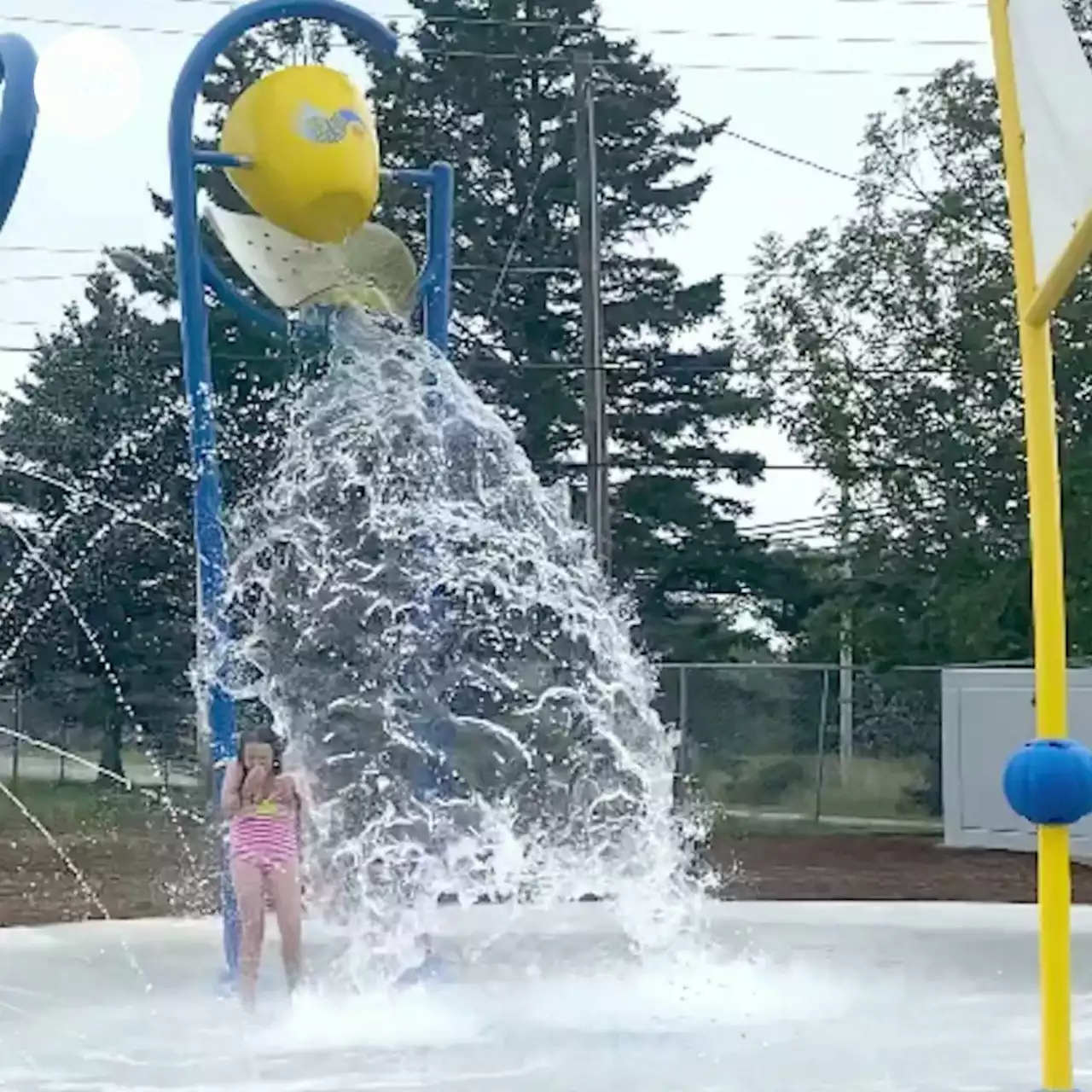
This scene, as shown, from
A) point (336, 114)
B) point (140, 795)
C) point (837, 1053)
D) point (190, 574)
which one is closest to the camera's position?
point (837, 1053)

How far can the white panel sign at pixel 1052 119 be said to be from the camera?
3648mm

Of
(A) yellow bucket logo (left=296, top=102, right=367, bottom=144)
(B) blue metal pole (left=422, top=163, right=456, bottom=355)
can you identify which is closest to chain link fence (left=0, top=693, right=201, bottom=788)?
(B) blue metal pole (left=422, top=163, right=456, bottom=355)

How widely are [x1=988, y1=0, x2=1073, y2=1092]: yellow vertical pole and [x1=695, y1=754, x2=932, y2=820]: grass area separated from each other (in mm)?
15791

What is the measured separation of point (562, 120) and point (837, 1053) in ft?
77.4

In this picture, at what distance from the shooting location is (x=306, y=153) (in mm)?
7570

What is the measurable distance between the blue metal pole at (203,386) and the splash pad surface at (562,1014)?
0.74 metres

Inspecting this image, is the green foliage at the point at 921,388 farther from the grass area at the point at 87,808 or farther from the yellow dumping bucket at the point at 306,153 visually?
the yellow dumping bucket at the point at 306,153

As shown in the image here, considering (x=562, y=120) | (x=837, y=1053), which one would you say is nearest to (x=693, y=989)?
(x=837, y=1053)

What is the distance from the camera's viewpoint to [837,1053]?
541cm

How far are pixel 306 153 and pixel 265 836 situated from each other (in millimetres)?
2544

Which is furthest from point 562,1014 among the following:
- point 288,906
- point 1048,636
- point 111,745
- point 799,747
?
point 111,745

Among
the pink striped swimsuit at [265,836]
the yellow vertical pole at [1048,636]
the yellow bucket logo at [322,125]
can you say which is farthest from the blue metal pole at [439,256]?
the yellow vertical pole at [1048,636]

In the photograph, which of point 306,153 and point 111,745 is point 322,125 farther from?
point 111,745

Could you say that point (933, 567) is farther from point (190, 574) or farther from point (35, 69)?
point (35, 69)
